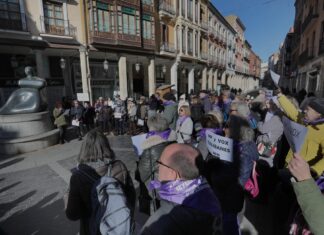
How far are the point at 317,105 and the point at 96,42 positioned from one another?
14739 millimetres

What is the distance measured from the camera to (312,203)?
44.8 inches

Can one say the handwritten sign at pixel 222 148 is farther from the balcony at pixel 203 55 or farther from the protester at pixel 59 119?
the balcony at pixel 203 55

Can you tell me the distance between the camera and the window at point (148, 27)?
17.7 metres

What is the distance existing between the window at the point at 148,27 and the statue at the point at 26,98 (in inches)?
476

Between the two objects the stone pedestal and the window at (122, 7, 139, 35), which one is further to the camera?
the window at (122, 7, 139, 35)

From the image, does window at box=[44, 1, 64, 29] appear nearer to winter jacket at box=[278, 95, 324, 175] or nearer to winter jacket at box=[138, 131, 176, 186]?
winter jacket at box=[138, 131, 176, 186]

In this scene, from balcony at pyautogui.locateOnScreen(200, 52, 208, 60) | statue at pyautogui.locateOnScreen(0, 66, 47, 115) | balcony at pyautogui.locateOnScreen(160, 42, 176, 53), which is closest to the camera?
statue at pyautogui.locateOnScreen(0, 66, 47, 115)

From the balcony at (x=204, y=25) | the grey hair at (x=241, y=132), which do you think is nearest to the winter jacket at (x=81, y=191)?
the grey hair at (x=241, y=132)

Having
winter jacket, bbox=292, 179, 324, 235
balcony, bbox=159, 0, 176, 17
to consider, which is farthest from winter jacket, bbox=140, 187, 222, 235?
balcony, bbox=159, 0, 176, 17

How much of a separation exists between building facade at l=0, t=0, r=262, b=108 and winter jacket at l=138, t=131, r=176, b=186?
12840 mm

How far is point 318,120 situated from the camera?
85.2 inches

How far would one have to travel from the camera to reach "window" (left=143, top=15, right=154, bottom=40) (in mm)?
17703

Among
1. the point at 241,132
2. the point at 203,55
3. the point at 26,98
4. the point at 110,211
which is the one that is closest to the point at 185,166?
the point at 110,211

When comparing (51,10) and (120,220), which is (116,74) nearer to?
(51,10)
